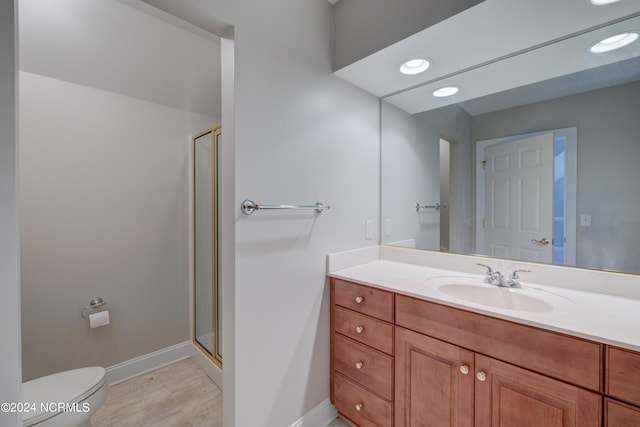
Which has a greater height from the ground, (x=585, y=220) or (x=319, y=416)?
(x=585, y=220)

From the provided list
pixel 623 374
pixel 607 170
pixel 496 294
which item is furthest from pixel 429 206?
pixel 623 374

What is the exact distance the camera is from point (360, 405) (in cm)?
138

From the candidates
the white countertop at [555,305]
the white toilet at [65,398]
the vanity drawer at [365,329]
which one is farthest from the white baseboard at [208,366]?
the white countertop at [555,305]

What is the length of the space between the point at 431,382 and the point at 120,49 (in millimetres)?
2533

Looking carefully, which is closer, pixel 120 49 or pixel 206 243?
pixel 120 49

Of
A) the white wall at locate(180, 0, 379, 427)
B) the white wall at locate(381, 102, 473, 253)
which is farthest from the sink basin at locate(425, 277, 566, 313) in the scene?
the white wall at locate(180, 0, 379, 427)

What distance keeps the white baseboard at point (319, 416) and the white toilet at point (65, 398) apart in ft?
3.20

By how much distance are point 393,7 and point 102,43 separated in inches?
67.3

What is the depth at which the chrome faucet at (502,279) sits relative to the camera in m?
1.27

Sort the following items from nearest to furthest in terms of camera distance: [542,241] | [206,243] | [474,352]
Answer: [474,352] < [542,241] < [206,243]

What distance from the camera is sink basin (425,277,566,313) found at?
3.73 feet

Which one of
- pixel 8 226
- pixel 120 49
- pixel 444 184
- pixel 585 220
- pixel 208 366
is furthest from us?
pixel 208 366

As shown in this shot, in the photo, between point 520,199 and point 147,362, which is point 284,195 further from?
point 147,362

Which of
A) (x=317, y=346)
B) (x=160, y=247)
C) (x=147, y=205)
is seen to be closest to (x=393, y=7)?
(x=317, y=346)
